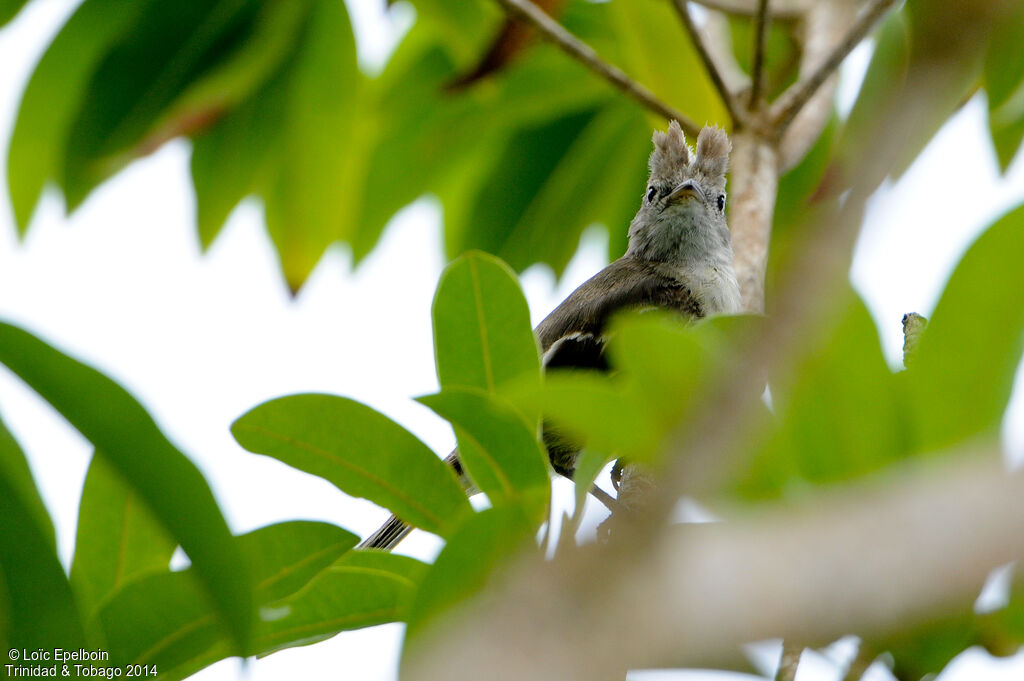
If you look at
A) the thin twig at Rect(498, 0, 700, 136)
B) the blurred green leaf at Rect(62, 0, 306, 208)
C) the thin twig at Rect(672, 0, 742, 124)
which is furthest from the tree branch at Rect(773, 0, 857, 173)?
the blurred green leaf at Rect(62, 0, 306, 208)

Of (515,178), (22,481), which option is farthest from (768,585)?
(515,178)

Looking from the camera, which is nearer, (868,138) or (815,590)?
(815,590)

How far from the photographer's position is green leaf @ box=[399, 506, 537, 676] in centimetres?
121

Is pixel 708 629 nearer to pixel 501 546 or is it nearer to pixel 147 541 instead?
pixel 501 546

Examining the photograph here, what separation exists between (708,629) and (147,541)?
157 centimetres

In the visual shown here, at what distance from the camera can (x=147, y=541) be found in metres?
1.80

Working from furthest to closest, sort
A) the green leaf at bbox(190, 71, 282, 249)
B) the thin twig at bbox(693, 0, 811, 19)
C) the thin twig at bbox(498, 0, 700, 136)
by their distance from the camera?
1. the green leaf at bbox(190, 71, 282, 249)
2. the thin twig at bbox(693, 0, 811, 19)
3. the thin twig at bbox(498, 0, 700, 136)

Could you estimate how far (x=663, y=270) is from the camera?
3.47 m

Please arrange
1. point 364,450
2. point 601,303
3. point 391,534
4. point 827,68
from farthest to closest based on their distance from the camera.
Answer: point 601,303
point 391,534
point 827,68
point 364,450

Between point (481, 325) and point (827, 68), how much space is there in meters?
1.26

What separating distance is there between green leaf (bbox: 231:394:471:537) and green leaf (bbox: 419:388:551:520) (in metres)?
0.06

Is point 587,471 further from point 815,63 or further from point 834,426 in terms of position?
point 815,63

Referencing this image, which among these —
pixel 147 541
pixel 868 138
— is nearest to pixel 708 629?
pixel 868 138

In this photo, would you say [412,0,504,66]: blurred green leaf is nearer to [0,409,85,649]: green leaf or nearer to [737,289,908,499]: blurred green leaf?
[0,409,85,649]: green leaf
